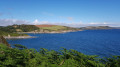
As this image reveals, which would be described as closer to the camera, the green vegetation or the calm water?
the green vegetation

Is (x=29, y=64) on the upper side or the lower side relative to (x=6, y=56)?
lower

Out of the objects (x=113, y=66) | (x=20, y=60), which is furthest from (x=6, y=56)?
(x=113, y=66)

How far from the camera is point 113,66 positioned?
4535 millimetres

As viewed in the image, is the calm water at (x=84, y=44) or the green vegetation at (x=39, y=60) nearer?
the green vegetation at (x=39, y=60)

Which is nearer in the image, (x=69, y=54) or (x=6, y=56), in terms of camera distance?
(x=6, y=56)

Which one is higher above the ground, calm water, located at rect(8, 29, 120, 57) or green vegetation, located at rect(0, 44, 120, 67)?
green vegetation, located at rect(0, 44, 120, 67)

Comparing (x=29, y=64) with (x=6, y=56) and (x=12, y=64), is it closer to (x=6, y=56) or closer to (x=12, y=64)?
(x=12, y=64)

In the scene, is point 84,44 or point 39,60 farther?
point 84,44

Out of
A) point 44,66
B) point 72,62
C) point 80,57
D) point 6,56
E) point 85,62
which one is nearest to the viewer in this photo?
point 44,66

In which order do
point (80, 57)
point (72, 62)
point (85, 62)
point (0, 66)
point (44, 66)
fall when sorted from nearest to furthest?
point (0, 66)
point (44, 66)
point (72, 62)
point (85, 62)
point (80, 57)

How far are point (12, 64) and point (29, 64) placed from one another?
61 centimetres

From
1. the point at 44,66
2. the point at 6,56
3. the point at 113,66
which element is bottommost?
the point at 113,66

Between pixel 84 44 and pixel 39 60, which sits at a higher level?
pixel 39 60

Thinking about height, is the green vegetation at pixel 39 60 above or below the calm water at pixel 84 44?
above
